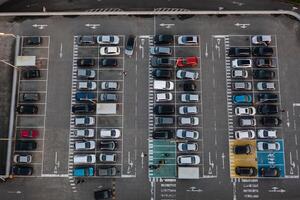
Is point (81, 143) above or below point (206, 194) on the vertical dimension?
above

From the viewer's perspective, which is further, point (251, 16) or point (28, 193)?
point (251, 16)

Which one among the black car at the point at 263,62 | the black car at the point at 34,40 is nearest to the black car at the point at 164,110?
the black car at the point at 263,62

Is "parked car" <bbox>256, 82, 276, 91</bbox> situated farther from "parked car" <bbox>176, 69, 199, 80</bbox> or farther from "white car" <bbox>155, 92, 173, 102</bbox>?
"white car" <bbox>155, 92, 173, 102</bbox>

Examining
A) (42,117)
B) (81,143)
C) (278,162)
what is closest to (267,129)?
(278,162)

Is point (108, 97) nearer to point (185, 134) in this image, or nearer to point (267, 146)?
point (185, 134)

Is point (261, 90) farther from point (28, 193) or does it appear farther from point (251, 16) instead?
point (28, 193)

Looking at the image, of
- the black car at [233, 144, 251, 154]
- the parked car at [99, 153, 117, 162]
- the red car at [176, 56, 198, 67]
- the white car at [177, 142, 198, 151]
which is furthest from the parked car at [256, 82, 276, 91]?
the parked car at [99, 153, 117, 162]
